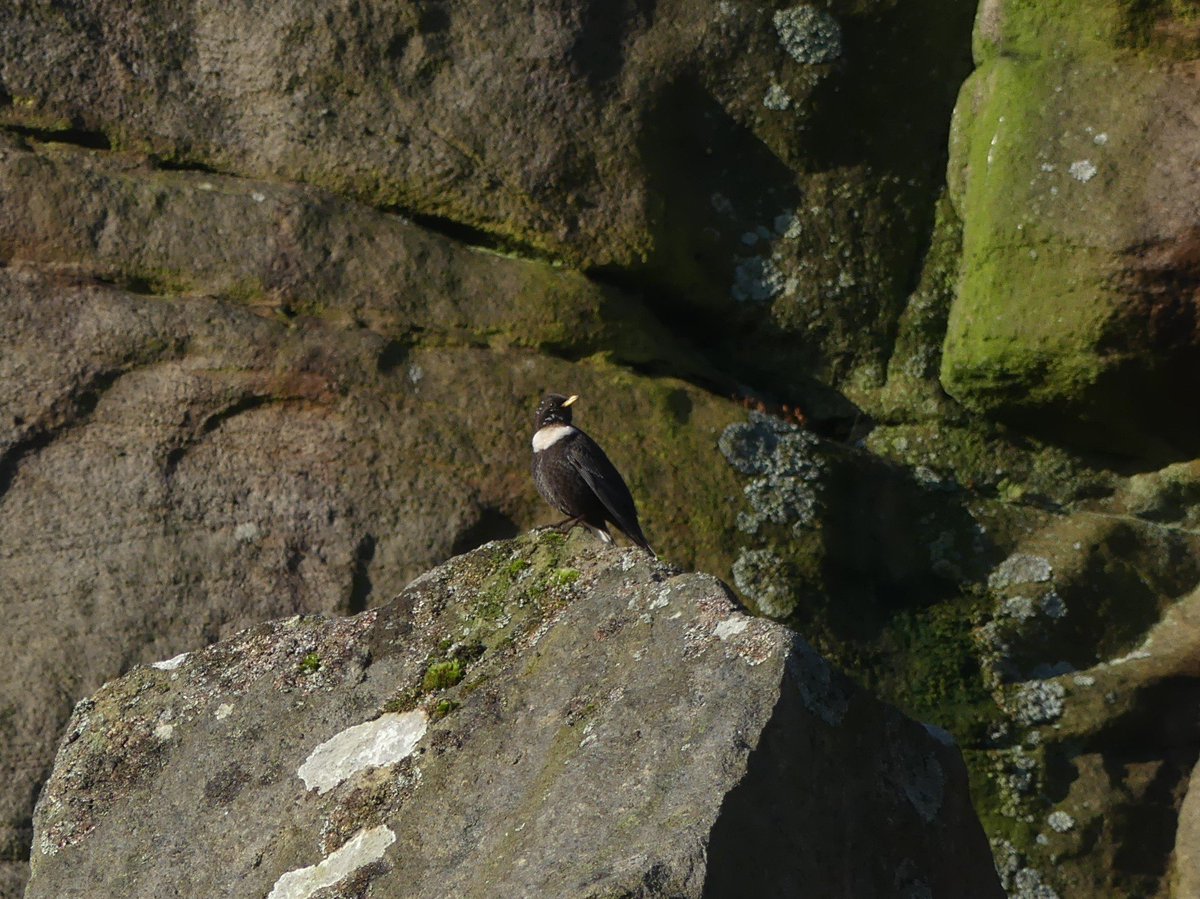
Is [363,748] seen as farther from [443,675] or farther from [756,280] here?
[756,280]

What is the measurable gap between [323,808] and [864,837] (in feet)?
4.46

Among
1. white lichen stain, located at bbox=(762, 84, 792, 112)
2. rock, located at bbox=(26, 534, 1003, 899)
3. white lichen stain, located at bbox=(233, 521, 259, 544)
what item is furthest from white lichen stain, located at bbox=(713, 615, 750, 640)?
white lichen stain, located at bbox=(762, 84, 792, 112)

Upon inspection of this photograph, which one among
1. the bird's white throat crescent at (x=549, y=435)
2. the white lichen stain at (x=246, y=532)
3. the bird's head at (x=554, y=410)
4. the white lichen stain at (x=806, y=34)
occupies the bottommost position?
the bird's white throat crescent at (x=549, y=435)

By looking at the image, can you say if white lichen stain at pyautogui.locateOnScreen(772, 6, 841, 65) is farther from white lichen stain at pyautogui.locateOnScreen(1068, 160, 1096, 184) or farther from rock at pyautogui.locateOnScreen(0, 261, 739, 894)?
rock at pyautogui.locateOnScreen(0, 261, 739, 894)

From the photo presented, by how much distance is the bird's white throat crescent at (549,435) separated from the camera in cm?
667

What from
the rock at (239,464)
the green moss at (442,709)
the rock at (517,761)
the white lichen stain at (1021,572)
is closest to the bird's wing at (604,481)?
the rock at (239,464)

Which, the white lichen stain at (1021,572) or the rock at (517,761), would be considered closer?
the rock at (517,761)

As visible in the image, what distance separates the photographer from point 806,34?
8.41 meters

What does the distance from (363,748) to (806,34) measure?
586 cm

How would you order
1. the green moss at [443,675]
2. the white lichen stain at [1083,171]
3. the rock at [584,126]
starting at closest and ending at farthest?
1. the green moss at [443,675]
2. the white lichen stain at [1083,171]
3. the rock at [584,126]

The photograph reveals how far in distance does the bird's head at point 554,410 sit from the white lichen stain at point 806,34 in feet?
8.98

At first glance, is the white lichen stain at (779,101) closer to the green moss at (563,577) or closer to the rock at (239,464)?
the rock at (239,464)

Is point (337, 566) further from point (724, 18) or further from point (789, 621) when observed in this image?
point (724, 18)

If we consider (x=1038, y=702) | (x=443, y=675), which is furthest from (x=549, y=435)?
(x=443, y=675)
